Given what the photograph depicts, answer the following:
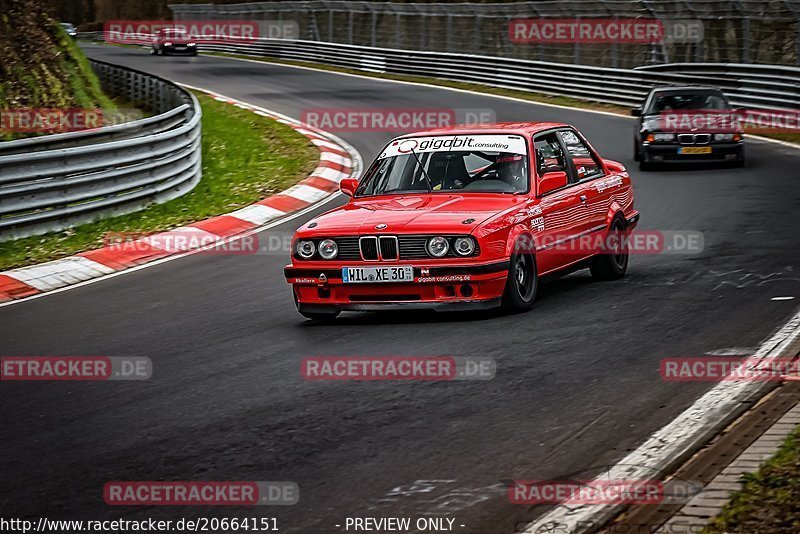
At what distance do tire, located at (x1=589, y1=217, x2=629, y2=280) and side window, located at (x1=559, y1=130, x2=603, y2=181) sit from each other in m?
0.47

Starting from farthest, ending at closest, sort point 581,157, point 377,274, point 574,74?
point 574,74
point 581,157
point 377,274

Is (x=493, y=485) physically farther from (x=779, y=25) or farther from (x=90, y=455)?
(x=779, y=25)

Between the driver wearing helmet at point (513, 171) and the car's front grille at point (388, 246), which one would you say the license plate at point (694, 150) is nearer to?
the driver wearing helmet at point (513, 171)

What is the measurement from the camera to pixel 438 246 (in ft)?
27.6

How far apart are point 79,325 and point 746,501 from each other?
19.9 ft

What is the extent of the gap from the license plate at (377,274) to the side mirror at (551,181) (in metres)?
1.44

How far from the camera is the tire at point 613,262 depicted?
1020cm

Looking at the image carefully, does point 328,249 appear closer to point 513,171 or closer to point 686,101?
point 513,171

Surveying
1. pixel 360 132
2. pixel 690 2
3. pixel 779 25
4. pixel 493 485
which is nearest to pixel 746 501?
pixel 493 485

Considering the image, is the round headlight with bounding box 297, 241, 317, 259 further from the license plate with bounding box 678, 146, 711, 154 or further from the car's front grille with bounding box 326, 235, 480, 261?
the license plate with bounding box 678, 146, 711, 154

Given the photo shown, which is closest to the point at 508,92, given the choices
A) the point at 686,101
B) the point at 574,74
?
the point at 574,74

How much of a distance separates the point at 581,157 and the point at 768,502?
6299 millimetres

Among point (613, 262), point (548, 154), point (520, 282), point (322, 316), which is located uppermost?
point (548, 154)

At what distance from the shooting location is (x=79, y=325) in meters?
9.27
